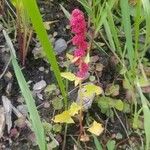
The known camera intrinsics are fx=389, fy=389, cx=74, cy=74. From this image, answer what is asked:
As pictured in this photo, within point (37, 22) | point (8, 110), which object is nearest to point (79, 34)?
point (37, 22)

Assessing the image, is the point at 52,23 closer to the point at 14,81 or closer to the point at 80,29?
the point at 14,81

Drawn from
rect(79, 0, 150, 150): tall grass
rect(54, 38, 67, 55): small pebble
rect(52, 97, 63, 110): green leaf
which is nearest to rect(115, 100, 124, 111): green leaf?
rect(79, 0, 150, 150): tall grass

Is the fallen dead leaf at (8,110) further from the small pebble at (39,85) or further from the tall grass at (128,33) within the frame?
the tall grass at (128,33)

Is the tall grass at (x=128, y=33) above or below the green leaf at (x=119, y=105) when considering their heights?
above

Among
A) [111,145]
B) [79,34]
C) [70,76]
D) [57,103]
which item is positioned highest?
[79,34]

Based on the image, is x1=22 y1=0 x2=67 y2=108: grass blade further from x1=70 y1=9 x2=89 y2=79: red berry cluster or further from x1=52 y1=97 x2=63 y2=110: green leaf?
x1=52 y1=97 x2=63 y2=110: green leaf

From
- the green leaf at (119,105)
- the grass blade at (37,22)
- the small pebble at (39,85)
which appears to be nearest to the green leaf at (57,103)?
the small pebble at (39,85)

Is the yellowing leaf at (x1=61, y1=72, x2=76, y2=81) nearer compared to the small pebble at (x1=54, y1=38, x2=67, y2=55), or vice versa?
the yellowing leaf at (x1=61, y1=72, x2=76, y2=81)

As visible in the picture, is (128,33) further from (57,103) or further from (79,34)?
(57,103)

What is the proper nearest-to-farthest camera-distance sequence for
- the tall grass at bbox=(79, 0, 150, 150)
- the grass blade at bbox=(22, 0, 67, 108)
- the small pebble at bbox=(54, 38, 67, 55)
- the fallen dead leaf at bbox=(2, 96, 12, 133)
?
the grass blade at bbox=(22, 0, 67, 108) < the tall grass at bbox=(79, 0, 150, 150) < the fallen dead leaf at bbox=(2, 96, 12, 133) < the small pebble at bbox=(54, 38, 67, 55)
